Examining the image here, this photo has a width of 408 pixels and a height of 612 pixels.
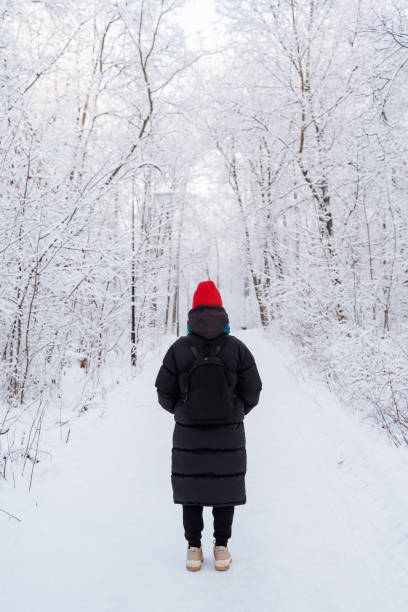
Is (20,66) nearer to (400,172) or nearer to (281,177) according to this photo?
(400,172)

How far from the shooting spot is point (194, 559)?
2.75m

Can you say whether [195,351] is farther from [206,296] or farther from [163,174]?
[163,174]

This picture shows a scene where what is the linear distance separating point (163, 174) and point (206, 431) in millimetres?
8547

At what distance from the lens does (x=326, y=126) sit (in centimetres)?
985

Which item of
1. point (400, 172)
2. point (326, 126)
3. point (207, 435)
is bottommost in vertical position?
point (207, 435)

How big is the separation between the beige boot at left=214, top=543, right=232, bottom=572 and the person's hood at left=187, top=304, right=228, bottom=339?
1380 mm

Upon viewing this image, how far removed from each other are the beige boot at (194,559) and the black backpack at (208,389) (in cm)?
87

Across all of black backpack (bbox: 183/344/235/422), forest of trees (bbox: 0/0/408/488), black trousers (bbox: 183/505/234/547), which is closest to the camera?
black backpack (bbox: 183/344/235/422)

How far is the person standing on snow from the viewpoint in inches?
106

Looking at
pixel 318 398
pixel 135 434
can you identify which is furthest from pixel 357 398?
pixel 135 434

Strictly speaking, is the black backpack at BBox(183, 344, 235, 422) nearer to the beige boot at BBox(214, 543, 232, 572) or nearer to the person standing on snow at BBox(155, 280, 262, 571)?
the person standing on snow at BBox(155, 280, 262, 571)

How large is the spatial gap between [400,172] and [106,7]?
6607mm

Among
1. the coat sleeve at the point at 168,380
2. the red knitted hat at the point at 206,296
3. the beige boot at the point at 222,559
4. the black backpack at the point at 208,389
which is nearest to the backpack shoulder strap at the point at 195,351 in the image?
the black backpack at the point at 208,389

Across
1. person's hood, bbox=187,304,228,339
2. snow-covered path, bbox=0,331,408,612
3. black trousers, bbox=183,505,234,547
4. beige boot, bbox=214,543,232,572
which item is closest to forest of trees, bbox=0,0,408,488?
snow-covered path, bbox=0,331,408,612
